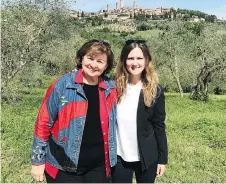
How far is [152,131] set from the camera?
12.4 feet

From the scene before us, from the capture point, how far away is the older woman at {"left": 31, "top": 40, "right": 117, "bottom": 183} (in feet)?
10.2

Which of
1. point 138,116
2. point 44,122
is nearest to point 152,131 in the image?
point 138,116

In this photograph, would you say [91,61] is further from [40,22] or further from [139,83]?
[40,22]

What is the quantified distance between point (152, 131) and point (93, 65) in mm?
1102

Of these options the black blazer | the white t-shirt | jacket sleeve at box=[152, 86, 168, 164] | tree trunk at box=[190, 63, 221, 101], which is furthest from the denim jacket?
tree trunk at box=[190, 63, 221, 101]

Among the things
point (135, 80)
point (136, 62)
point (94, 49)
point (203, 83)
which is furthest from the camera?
point (203, 83)

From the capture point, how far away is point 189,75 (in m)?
36.7

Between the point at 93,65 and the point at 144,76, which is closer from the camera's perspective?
the point at 93,65

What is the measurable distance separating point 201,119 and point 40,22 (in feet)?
39.4

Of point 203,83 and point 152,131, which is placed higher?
point 152,131

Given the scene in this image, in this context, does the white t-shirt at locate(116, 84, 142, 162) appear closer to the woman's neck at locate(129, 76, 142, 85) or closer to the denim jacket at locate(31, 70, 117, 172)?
the woman's neck at locate(129, 76, 142, 85)

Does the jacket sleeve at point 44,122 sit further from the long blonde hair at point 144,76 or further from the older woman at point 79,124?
the long blonde hair at point 144,76

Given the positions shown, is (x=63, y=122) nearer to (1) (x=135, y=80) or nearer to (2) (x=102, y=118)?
(2) (x=102, y=118)

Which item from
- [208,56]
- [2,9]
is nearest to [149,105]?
[2,9]
